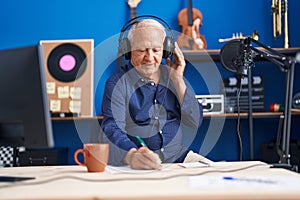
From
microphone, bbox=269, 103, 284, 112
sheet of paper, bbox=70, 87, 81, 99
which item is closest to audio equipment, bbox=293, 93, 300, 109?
microphone, bbox=269, 103, 284, 112

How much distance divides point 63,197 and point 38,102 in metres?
0.34

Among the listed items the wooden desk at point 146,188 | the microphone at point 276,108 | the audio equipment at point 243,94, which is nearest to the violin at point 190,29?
the audio equipment at point 243,94

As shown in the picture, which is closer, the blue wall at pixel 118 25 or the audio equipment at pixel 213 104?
the audio equipment at pixel 213 104

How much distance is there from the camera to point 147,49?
1.91m

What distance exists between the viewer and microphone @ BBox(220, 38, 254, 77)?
1469 millimetres

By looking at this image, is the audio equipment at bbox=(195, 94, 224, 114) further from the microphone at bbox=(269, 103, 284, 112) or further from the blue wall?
the microphone at bbox=(269, 103, 284, 112)

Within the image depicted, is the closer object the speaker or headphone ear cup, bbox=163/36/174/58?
headphone ear cup, bbox=163/36/174/58

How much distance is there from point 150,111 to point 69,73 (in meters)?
1.61

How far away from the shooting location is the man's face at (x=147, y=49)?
191 cm

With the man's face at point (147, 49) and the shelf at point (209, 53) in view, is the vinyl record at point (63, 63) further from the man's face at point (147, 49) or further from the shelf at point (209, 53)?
the man's face at point (147, 49)

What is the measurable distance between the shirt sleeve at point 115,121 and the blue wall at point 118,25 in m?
1.42

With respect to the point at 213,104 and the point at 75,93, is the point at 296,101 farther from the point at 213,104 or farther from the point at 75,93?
the point at 75,93

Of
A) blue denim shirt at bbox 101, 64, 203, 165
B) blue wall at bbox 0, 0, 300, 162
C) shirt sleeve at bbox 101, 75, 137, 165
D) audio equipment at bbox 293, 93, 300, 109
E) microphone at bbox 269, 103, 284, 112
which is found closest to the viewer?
shirt sleeve at bbox 101, 75, 137, 165

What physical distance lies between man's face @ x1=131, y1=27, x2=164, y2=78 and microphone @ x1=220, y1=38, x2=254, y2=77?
0.34 meters
